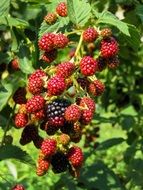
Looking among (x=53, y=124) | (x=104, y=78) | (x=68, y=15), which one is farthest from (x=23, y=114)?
(x=104, y=78)

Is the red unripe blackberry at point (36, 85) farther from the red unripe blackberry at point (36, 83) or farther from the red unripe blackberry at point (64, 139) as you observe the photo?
the red unripe blackberry at point (64, 139)

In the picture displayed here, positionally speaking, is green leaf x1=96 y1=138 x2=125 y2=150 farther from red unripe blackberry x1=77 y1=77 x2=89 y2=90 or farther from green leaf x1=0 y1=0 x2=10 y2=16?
red unripe blackberry x1=77 y1=77 x2=89 y2=90

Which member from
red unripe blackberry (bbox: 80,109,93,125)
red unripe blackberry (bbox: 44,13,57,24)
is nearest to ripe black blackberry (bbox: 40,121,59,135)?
red unripe blackberry (bbox: 80,109,93,125)

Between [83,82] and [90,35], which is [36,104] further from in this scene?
[90,35]

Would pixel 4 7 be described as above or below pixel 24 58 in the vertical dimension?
above

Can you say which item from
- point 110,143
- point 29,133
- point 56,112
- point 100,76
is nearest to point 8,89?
point 29,133

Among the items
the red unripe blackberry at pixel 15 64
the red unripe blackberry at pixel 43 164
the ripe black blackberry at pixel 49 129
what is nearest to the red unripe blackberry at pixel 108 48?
the ripe black blackberry at pixel 49 129
